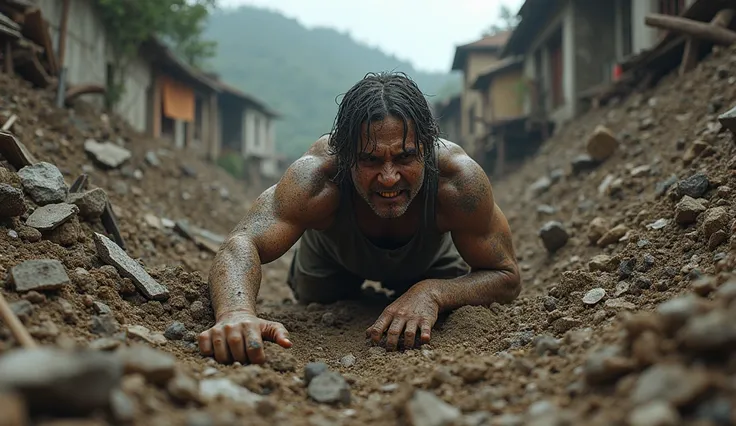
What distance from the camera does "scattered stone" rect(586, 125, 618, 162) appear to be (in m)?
5.93

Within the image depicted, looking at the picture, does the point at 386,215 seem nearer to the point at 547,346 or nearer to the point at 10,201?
the point at 547,346

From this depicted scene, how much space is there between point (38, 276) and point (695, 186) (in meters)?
3.05

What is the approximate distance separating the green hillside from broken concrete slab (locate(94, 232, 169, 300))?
3367 cm

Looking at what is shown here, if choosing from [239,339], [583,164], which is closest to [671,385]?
[239,339]

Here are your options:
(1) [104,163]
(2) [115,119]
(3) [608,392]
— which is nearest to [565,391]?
(3) [608,392]

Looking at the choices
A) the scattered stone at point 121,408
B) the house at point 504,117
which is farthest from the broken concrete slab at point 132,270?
the house at point 504,117

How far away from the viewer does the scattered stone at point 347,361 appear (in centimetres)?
240

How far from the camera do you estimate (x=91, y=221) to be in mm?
3256

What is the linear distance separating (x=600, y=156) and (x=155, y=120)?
30.6 feet

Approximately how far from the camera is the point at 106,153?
21.1 ft

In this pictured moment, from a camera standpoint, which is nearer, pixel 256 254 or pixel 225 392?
pixel 225 392

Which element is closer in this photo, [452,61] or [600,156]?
[600,156]

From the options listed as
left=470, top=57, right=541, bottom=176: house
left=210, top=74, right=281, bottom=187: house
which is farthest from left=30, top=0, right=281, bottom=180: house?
left=470, top=57, right=541, bottom=176: house

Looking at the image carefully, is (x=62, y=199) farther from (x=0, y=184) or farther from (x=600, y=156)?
(x=600, y=156)
